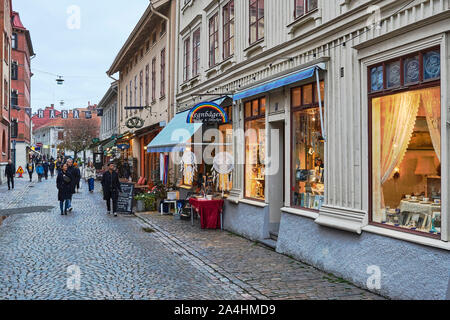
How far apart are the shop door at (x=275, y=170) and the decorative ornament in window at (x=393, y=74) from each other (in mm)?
3739

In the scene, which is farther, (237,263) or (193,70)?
(193,70)

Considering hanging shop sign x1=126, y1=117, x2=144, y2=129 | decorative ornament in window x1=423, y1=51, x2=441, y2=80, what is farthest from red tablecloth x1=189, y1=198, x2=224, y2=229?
hanging shop sign x1=126, y1=117, x2=144, y2=129

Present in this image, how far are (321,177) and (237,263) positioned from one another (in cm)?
209

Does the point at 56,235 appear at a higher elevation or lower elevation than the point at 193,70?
lower

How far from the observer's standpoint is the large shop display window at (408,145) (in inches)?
233

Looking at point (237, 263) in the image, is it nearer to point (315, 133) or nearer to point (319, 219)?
point (319, 219)

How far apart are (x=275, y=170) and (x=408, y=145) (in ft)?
13.5

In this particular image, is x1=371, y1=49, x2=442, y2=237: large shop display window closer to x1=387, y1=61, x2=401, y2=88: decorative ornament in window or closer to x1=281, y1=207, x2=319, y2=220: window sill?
x1=387, y1=61, x2=401, y2=88: decorative ornament in window

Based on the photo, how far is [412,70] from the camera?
6.27 m

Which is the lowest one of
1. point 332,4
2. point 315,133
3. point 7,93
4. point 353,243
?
point 353,243

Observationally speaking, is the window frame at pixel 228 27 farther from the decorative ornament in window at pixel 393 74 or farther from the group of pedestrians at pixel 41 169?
the group of pedestrians at pixel 41 169

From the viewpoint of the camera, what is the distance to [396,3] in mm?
6359

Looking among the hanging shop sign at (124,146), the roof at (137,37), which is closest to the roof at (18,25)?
the roof at (137,37)

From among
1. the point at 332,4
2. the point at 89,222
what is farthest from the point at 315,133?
the point at 89,222
